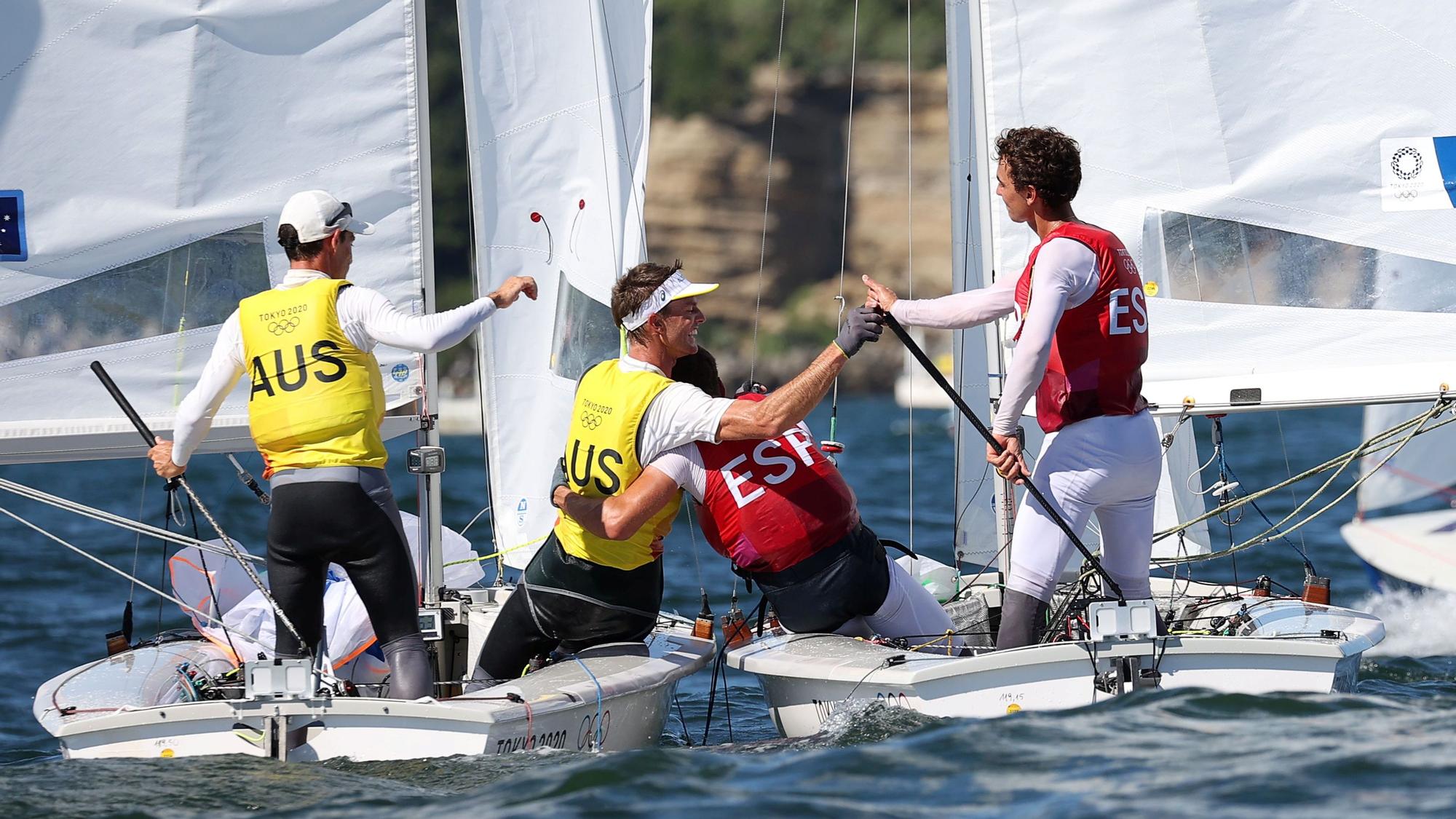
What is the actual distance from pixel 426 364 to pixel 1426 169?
2.92 metres

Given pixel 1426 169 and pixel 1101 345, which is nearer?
pixel 1101 345

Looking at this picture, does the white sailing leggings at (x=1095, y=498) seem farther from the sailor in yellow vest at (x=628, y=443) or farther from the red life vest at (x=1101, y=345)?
the sailor in yellow vest at (x=628, y=443)

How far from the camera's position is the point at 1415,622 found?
757 centimetres

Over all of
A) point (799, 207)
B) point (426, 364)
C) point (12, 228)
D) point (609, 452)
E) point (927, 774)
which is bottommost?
point (927, 774)

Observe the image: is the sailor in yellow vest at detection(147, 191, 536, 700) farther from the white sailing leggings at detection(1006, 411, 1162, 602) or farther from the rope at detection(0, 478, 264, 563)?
the white sailing leggings at detection(1006, 411, 1162, 602)

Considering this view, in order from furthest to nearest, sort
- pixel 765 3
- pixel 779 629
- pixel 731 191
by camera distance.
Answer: pixel 765 3 < pixel 731 191 < pixel 779 629

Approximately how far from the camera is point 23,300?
489cm

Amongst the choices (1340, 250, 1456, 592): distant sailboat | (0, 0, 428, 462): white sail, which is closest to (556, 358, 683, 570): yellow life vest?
(0, 0, 428, 462): white sail

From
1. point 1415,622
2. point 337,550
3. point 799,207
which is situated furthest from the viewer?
point 799,207

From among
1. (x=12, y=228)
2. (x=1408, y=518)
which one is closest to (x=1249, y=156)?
(x=12, y=228)

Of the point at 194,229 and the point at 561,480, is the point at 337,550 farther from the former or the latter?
the point at 194,229

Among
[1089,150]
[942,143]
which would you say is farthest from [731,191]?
[1089,150]

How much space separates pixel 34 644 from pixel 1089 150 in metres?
5.57

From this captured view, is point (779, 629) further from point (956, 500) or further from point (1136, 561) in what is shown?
point (956, 500)
